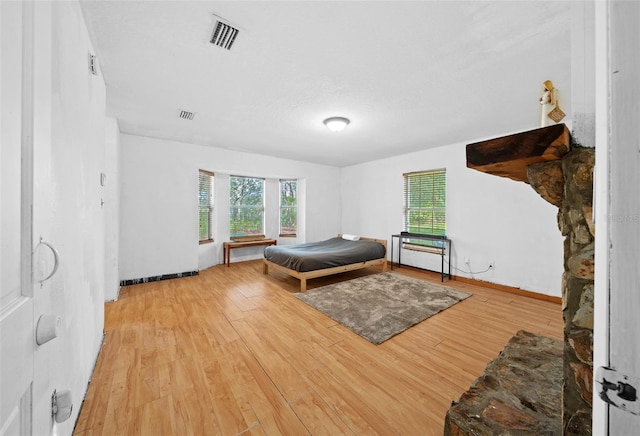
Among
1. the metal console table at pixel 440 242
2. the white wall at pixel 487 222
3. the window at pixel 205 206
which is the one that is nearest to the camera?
→ the white wall at pixel 487 222

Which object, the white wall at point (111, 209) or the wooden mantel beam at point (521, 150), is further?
the white wall at point (111, 209)

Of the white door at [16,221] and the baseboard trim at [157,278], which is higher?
the white door at [16,221]

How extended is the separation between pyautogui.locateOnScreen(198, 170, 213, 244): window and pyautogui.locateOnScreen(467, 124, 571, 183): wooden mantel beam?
4.77 meters

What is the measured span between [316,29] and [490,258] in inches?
158

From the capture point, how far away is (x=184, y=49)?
1.83m

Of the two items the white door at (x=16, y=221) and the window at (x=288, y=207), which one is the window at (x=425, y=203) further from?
the white door at (x=16, y=221)

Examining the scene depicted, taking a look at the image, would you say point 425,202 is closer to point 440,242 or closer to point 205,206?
point 440,242

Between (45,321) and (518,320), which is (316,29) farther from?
(518,320)

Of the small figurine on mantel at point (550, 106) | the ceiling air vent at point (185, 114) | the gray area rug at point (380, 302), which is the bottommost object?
the gray area rug at point (380, 302)

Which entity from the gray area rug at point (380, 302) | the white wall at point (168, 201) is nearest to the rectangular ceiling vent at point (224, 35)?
the gray area rug at point (380, 302)

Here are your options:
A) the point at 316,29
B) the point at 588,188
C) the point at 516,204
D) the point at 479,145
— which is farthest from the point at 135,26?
the point at 516,204

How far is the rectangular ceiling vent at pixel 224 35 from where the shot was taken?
1621 millimetres

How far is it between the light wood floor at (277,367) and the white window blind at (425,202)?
71.6 inches

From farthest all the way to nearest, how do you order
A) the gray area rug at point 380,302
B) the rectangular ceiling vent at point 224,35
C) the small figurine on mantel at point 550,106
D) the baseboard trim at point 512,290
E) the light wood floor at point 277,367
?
the baseboard trim at point 512,290 → the gray area rug at point 380,302 → the rectangular ceiling vent at point 224,35 → the light wood floor at point 277,367 → the small figurine on mantel at point 550,106
